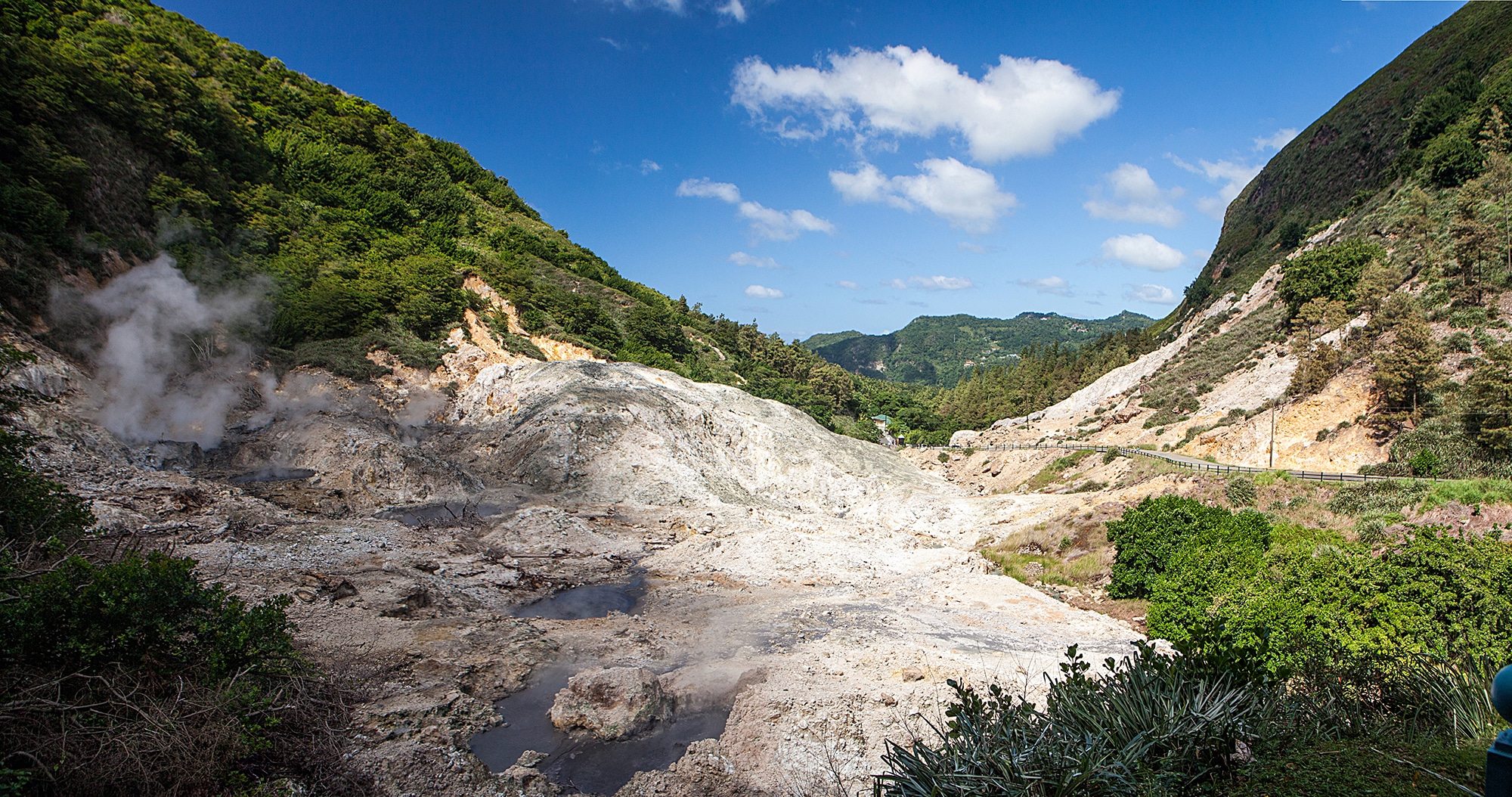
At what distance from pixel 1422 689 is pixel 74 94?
148ft

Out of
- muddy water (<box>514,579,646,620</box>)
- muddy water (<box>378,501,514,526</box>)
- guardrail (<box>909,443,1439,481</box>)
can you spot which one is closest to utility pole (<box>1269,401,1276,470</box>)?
guardrail (<box>909,443,1439,481</box>)

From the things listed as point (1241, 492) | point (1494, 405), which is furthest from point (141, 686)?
point (1494, 405)

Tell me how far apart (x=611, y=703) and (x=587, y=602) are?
6.16 metres

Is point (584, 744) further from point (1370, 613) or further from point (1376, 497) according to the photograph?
point (1376, 497)

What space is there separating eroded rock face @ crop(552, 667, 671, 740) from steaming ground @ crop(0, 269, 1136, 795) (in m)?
0.72

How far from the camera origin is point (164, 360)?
23875mm

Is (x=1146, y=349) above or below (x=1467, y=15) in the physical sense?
below

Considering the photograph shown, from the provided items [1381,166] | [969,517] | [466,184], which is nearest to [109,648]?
[969,517]

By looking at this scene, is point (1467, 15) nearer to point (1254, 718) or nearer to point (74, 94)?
point (1254, 718)

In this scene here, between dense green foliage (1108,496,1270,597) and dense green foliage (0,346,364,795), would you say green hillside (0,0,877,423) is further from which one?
dense green foliage (1108,496,1270,597)

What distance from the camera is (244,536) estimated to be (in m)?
15.9

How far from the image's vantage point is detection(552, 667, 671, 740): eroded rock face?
1004cm

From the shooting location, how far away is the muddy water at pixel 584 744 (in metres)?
9.02

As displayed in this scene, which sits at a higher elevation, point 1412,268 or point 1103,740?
point 1412,268
